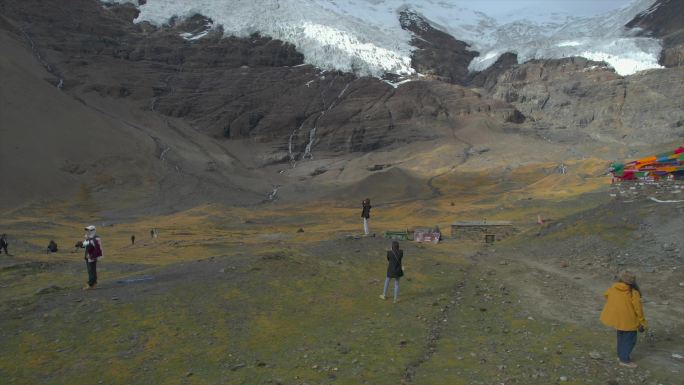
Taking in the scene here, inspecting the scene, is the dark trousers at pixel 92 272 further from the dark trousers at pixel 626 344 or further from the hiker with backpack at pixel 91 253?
the dark trousers at pixel 626 344

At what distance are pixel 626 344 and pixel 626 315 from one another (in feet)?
2.05

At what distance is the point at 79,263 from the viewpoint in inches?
1173

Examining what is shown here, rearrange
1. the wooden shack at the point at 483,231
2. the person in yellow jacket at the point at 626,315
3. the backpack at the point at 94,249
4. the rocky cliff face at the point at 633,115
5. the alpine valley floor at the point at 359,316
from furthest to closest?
the rocky cliff face at the point at 633,115 → the wooden shack at the point at 483,231 → the backpack at the point at 94,249 → the alpine valley floor at the point at 359,316 → the person in yellow jacket at the point at 626,315

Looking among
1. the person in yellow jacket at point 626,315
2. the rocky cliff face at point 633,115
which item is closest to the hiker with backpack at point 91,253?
the person in yellow jacket at point 626,315

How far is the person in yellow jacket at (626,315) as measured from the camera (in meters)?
12.1

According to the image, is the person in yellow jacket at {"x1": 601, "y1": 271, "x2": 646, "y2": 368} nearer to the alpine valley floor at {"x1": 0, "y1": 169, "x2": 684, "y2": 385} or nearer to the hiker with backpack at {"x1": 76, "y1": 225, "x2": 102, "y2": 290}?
the alpine valley floor at {"x1": 0, "y1": 169, "x2": 684, "y2": 385}

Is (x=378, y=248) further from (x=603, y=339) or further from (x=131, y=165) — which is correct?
(x=131, y=165)

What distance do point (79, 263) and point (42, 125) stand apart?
10897 cm

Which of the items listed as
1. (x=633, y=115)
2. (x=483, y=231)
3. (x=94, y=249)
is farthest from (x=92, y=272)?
(x=633, y=115)

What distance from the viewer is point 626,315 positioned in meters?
12.2

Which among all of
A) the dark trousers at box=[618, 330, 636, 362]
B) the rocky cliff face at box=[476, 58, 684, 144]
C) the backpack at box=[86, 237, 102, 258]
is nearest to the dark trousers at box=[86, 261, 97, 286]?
the backpack at box=[86, 237, 102, 258]

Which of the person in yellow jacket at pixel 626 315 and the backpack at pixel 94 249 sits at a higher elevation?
the backpack at pixel 94 249

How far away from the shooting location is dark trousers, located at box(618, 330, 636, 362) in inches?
478

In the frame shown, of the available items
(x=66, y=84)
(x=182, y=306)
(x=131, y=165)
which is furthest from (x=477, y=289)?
(x=66, y=84)
